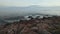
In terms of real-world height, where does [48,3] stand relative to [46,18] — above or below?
above

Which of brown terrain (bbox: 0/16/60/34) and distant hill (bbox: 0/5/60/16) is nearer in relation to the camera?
brown terrain (bbox: 0/16/60/34)

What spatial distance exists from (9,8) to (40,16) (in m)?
0.75

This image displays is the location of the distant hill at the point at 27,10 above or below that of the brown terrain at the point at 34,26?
above

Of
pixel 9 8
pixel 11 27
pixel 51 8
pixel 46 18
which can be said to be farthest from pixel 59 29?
pixel 9 8

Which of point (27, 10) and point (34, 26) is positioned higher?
point (27, 10)

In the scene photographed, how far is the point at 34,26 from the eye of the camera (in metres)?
2.61

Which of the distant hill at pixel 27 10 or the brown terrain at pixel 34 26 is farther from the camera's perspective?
the distant hill at pixel 27 10

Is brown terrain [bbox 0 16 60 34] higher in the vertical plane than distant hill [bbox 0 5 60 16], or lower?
lower

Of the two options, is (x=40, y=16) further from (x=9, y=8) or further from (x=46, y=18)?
(x=9, y=8)

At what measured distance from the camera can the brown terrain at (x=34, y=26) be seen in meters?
2.52

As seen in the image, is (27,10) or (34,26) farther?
(27,10)

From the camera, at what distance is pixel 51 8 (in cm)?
272

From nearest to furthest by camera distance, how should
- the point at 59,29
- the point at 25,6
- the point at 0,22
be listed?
the point at 59,29 → the point at 0,22 → the point at 25,6

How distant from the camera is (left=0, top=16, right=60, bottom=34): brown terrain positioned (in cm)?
252
